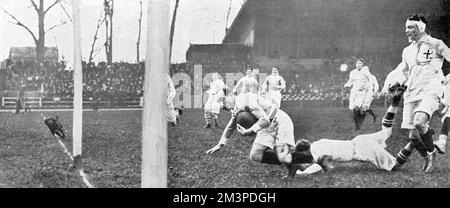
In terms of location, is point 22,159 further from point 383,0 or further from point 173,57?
point 383,0

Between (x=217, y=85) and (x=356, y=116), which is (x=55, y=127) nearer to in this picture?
(x=217, y=85)

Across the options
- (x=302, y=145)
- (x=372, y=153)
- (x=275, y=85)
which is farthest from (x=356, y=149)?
(x=275, y=85)

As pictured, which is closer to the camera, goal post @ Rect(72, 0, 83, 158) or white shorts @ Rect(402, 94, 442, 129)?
white shorts @ Rect(402, 94, 442, 129)

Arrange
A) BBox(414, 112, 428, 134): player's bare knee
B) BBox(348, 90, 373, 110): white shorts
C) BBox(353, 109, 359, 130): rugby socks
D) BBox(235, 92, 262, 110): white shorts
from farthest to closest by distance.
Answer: BBox(348, 90, 373, 110): white shorts → BBox(353, 109, 359, 130): rugby socks → BBox(235, 92, 262, 110): white shorts → BBox(414, 112, 428, 134): player's bare knee

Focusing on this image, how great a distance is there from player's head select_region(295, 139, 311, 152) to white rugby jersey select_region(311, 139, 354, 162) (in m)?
0.06

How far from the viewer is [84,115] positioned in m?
5.51

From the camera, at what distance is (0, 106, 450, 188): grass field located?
15.9ft

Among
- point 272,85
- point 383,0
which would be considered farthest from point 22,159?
point 383,0

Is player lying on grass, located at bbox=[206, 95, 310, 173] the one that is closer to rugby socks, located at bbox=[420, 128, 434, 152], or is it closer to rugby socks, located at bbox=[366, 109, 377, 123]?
rugby socks, located at bbox=[366, 109, 377, 123]

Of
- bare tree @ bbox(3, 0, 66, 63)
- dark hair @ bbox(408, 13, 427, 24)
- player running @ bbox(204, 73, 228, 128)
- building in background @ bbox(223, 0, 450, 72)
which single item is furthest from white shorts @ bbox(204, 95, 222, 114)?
dark hair @ bbox(408, 13, 427, 24)

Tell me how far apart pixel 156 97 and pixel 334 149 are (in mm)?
2059

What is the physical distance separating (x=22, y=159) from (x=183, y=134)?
1.83 meters

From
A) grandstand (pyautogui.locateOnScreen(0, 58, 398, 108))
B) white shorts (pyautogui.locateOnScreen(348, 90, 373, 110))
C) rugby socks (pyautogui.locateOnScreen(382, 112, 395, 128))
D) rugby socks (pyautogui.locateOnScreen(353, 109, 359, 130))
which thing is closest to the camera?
rugby socks (pyautogui.locateOnScreen(382, 112, 395, 128))
